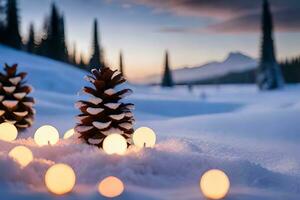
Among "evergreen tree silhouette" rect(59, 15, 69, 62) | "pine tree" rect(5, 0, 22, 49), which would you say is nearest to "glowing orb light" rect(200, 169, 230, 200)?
"pine tree" rect(5, 0, 22, 49)

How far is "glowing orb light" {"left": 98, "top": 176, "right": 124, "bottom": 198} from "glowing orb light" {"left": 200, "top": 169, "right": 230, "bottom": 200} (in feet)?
2.56

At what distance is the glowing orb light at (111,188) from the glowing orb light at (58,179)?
309 millimetres

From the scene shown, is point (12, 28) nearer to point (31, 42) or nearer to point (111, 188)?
point (31, 42)

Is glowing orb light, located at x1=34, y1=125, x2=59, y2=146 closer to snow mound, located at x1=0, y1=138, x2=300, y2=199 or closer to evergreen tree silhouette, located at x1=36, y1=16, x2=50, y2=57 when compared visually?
snow mound, located at x1=0, y1=138, x2=300, y2=199

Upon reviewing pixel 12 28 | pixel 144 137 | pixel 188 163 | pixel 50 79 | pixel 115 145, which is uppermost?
pixel 12 28

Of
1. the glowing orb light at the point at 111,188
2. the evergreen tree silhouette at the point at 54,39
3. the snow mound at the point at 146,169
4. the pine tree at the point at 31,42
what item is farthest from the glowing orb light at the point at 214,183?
the pine tree at the point at 31,42

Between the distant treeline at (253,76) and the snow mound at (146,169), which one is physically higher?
the distant treeline at (253,76)

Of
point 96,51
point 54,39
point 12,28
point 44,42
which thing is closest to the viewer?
point 12,28

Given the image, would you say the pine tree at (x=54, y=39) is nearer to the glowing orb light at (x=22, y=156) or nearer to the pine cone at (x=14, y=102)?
the pine cone at (x=14, y=102)

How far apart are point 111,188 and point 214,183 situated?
951 mm

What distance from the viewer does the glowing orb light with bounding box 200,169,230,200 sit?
4.05 metres

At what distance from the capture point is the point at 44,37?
46781 millimetres

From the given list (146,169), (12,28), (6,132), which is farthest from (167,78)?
(146,169)

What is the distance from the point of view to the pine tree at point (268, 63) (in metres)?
34.8
